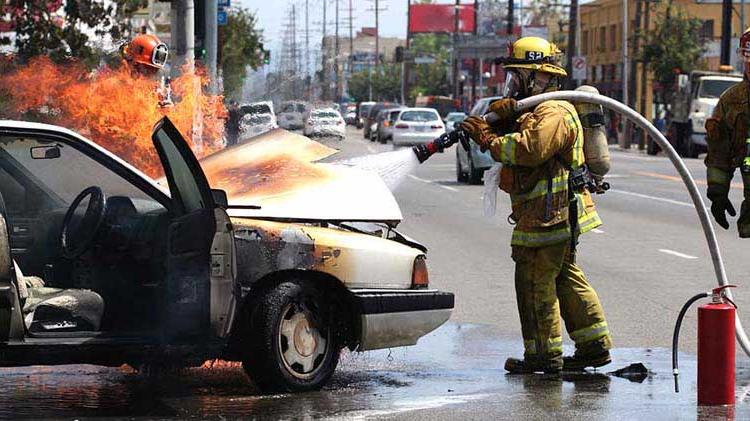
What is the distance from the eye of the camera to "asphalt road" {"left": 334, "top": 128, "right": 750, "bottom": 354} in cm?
1108

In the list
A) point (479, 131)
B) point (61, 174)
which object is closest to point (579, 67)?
point (479, 131)

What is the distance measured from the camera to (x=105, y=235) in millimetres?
7289

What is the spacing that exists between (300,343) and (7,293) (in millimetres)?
1574

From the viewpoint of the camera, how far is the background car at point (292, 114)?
8.99 metres

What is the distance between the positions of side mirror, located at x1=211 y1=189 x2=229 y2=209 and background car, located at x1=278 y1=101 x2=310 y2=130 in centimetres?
155

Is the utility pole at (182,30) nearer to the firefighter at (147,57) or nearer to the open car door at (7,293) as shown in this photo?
the firefighter at (147,57)

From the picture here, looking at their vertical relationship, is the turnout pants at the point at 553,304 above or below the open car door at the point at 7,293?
below

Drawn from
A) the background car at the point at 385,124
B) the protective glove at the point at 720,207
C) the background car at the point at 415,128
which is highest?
the protective glove at the point at 720,207

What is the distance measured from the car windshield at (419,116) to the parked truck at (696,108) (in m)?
7.61

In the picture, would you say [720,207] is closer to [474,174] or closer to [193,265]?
[193,265]

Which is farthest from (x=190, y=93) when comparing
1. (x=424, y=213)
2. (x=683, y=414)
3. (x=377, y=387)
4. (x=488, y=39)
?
(x=488, y=39)

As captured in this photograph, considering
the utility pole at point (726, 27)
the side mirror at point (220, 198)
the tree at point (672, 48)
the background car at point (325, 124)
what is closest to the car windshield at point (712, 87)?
the utility pole at point (726, 27)

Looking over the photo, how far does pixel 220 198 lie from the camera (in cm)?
730

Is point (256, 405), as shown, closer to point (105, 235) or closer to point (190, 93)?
point (105, 235)
